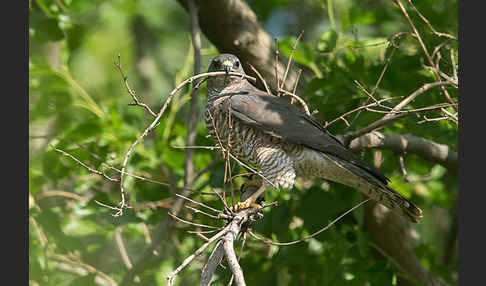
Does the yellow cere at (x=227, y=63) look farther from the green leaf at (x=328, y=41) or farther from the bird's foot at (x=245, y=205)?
the bird's foot at (x=245, y=205)

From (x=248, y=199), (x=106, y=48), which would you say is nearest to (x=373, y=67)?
(x=248, y=199)

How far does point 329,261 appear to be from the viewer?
12.9ft

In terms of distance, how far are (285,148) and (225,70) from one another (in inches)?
25.5

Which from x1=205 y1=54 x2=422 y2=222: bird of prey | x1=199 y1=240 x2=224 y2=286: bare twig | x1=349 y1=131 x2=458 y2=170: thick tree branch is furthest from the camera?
x1=349 y1=131 x2=458 y2=170: thick tree branch

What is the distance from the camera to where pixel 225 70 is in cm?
373

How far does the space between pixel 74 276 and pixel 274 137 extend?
75.6 inches

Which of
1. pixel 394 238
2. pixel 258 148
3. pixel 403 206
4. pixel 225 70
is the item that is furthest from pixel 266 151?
pixel 394 238

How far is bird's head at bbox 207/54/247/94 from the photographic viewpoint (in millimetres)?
3805

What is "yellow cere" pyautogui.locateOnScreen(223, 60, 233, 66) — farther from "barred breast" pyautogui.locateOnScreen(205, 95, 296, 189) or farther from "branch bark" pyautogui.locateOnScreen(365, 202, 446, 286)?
"branch bark" pyautogui.locateOnScreen(365, 202, 446, 286)

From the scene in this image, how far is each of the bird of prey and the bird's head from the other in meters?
0.07

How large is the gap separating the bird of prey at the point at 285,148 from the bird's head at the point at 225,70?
0.07 m

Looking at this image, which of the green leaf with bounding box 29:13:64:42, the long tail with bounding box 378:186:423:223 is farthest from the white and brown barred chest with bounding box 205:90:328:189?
the green leaf with bounding box 29:13:64:42

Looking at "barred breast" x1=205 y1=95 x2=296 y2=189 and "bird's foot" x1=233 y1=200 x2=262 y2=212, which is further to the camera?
"barred breast" x1=205 y1=95 x2=296 y2=189

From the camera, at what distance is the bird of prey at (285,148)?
11.1ft
